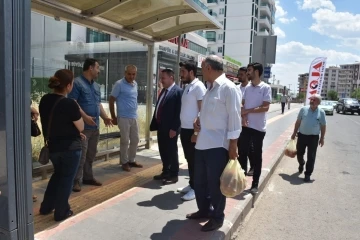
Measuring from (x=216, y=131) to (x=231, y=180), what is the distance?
0.52 meters

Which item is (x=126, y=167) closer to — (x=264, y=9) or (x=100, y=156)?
(x=100, y=156)

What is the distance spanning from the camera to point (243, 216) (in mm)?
4047

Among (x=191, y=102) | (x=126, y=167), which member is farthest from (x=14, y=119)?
(x=126, y=167)

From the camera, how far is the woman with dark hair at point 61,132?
3037 millimetres

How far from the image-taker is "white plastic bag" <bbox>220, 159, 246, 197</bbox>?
2.99 m

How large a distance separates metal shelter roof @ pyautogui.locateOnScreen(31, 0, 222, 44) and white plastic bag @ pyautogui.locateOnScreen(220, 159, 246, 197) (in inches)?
109

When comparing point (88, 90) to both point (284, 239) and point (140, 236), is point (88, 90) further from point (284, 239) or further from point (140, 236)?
point (284, 239)

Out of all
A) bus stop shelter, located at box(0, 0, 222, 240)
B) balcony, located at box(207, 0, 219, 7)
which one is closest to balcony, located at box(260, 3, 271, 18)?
balcony, located at box(207, 0, 219, 7)

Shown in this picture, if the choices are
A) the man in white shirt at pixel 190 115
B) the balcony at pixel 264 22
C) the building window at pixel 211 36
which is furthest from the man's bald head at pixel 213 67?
the balcony at pixel 264 22

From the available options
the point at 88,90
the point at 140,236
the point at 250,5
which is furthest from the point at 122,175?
the point at 250,5

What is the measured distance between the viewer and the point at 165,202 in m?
4.06

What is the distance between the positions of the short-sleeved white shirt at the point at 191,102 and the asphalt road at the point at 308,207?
60.6 inches

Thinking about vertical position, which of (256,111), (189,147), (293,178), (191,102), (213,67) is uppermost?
(213,67)

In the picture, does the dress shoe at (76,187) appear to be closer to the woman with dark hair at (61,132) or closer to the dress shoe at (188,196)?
the woman with dark hair at (61,132)
